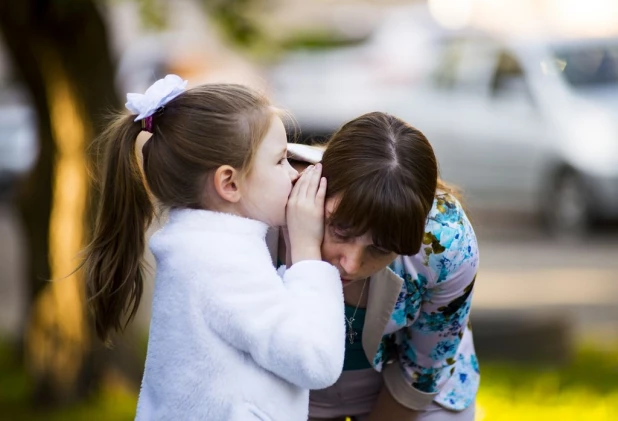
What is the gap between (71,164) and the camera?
4883 mm

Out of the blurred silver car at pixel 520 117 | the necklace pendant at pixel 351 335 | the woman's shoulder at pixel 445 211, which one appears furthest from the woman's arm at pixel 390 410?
the blurred silver car at pixel 520 117

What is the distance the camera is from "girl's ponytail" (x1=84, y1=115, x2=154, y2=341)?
2.13 m

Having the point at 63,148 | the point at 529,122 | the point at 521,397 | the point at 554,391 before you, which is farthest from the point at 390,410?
the point at 529,122

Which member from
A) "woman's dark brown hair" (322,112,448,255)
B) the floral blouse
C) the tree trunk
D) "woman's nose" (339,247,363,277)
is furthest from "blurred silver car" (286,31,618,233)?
"woman's nose" (339,247,363,277)

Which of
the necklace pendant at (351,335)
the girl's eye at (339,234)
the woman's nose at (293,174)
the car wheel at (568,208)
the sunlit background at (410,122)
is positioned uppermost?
the woman's nose at (293,174)

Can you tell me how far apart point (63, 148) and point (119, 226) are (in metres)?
2.84

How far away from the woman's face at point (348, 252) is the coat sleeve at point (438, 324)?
17cm

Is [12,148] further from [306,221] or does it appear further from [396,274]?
[306,221]

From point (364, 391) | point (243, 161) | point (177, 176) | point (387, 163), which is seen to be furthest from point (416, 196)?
point (364, 391)

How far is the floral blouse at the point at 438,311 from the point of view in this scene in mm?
2205

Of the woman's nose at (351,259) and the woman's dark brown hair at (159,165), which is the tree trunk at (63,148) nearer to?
the woman's dark brown hair at (159,165)

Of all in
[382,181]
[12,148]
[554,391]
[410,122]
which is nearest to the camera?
[382,181]

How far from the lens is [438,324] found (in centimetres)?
233

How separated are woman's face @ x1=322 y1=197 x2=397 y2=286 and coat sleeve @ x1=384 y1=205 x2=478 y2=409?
6.6 inches
